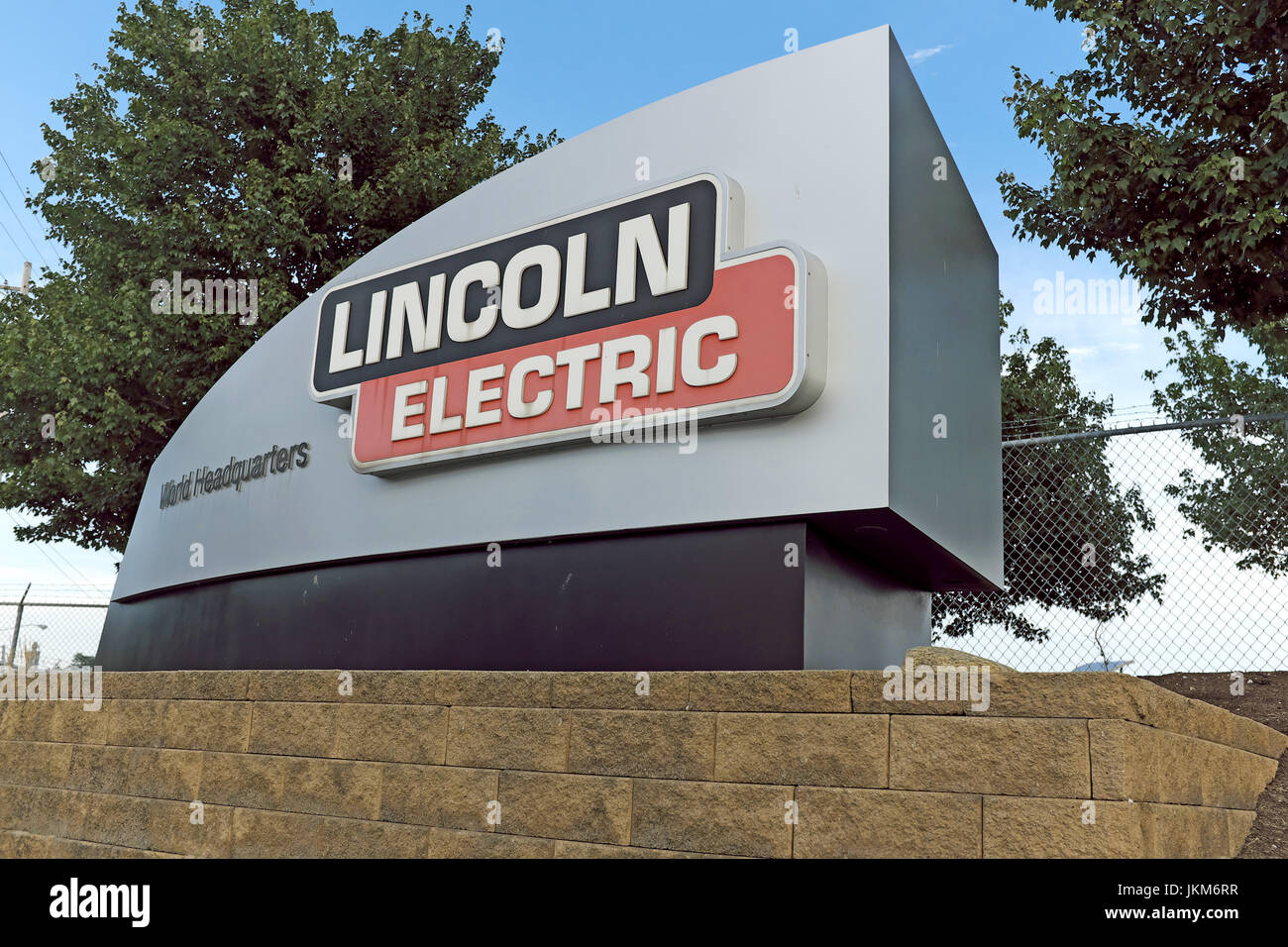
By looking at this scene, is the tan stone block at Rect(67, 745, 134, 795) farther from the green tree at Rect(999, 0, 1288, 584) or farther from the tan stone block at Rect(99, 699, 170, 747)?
the green tree at Rect(999, 0, 1288, 584)

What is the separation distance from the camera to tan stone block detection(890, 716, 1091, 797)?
3.62 metres

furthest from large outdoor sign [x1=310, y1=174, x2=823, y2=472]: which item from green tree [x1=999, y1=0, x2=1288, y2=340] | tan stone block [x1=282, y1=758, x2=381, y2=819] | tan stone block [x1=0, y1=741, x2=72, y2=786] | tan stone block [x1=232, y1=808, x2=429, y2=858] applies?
green tree [x1=999, y1=0, x2=1288, y2=340]

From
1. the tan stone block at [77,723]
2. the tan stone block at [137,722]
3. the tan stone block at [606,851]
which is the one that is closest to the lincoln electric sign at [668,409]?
the tan stone block at [606,851]

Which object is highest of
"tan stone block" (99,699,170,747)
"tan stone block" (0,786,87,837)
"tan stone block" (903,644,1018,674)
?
"tan stone block" (903,644,1018,674)

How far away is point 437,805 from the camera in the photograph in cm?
522

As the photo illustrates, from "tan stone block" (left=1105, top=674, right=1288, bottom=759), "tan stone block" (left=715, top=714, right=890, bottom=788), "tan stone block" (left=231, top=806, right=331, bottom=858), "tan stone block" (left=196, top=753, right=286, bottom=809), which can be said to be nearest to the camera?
"tan stone block" (left=1105, top=674, right=1288, bottom=759)

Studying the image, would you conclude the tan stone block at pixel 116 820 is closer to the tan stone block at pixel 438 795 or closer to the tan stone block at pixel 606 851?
the tan stone block at pixel 438 795

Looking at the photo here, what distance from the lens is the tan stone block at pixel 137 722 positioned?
676 cm

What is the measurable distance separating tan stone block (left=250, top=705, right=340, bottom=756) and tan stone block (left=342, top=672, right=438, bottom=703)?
0.70ft

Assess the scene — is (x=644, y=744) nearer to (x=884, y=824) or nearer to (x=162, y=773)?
(x=884, y=824)

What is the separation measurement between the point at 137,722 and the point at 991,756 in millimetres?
5858

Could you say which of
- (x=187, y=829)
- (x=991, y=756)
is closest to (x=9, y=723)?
(x=187, y=829)

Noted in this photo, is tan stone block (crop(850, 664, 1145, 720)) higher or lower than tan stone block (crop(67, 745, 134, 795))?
higher
